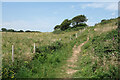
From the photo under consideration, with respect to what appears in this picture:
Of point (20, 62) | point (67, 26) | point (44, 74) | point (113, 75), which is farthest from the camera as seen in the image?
point (67, 26)

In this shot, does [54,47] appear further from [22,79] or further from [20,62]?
[22,79]

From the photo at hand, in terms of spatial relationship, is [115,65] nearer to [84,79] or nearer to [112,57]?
[112,57]

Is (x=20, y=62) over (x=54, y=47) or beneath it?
beneath

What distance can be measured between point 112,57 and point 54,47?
8921 mm

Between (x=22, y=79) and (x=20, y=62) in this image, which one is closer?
(x=22, y=79)

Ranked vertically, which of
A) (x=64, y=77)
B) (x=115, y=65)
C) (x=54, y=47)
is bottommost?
(x=64, y=77)

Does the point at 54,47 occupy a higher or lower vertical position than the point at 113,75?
higher

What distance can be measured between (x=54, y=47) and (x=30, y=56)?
569 cm

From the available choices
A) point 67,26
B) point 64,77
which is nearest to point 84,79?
point 64,77

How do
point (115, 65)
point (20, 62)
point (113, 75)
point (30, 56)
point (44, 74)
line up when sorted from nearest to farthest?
1. point (113, 75)
2. point (115, 65)
3. point (44, 74)
4. point (20, 62)
5. point (30, 56)

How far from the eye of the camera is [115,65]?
21.7 feet

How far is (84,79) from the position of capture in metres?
6.64

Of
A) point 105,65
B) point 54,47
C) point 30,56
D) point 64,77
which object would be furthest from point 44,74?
point 54,47

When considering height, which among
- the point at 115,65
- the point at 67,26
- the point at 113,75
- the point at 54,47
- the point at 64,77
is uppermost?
the point at 67,26
